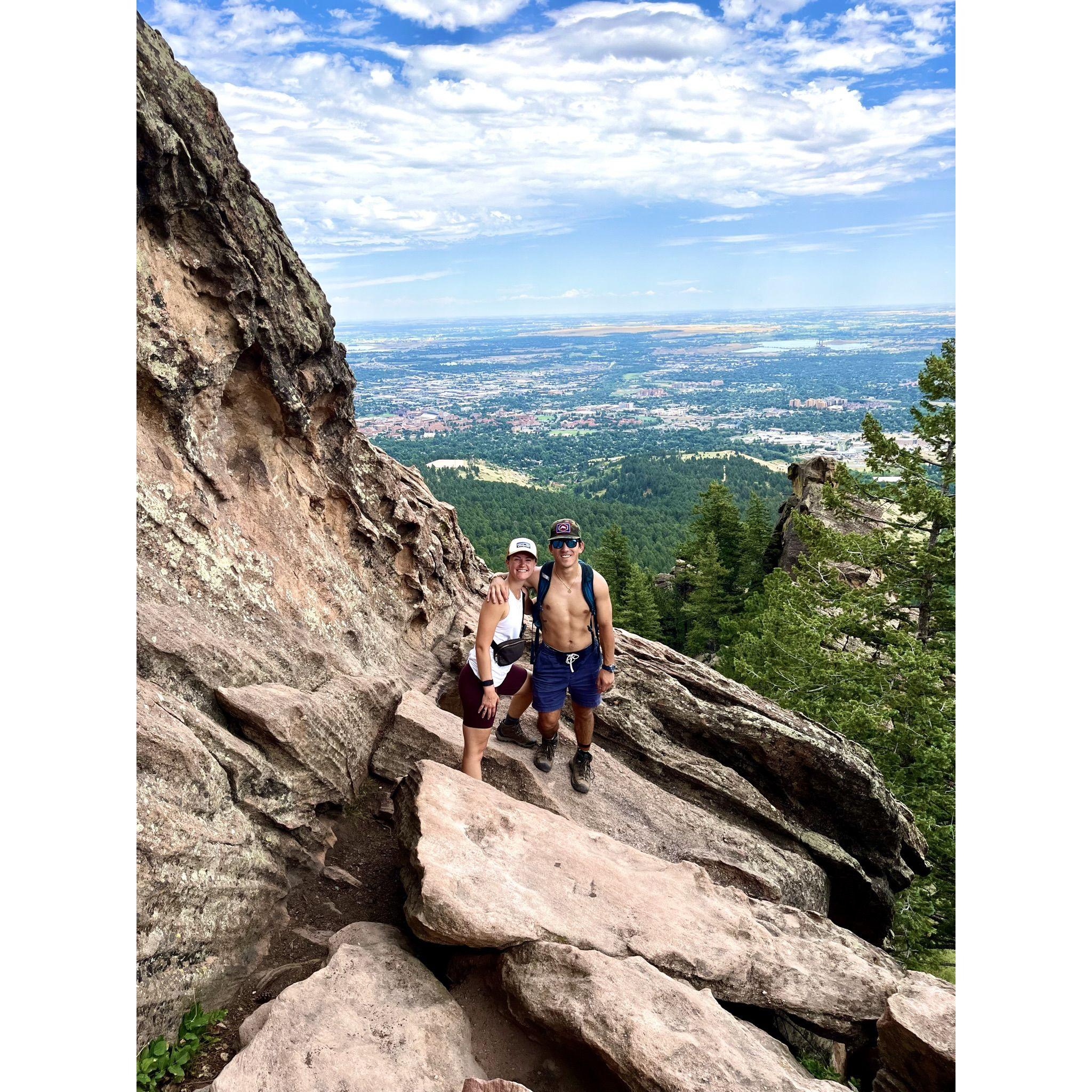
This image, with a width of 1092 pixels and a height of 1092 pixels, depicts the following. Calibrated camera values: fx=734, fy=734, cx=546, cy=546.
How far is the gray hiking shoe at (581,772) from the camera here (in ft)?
32.0

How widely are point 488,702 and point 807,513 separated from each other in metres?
32.0

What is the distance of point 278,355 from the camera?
1113cm

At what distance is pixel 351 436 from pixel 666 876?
9.45 metres

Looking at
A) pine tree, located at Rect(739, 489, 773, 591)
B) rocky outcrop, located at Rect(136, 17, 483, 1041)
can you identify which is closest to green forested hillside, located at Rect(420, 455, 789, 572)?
pine tree, located at Rect(739, 489, 773, 591)

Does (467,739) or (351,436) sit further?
(351,436)

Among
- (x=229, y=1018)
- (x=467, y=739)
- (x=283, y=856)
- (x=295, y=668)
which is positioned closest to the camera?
(x=229, y=1018)

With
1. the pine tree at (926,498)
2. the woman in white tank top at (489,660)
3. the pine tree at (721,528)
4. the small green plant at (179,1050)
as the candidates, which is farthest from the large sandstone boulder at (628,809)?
the pine tree at (721,528)

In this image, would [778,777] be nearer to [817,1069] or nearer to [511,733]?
[511,733]

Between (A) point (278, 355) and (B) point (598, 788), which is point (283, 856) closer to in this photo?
(B) point (598, 788)

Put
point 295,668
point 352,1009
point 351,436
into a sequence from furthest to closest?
point 351,436 < point 295,668 < point 352,1009

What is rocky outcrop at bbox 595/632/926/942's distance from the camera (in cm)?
1113

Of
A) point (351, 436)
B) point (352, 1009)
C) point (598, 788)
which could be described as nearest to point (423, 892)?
point (352, 1009)

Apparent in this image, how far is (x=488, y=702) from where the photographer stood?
8.43 meters

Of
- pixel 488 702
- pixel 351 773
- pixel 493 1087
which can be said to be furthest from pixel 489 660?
pixel 493 1087
